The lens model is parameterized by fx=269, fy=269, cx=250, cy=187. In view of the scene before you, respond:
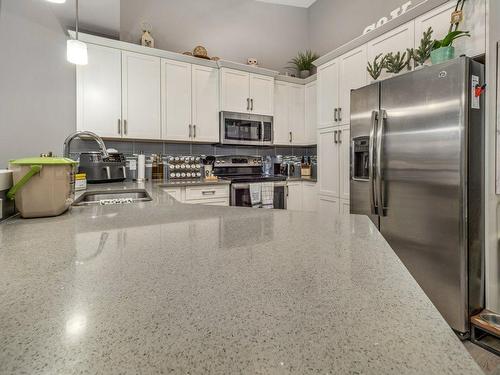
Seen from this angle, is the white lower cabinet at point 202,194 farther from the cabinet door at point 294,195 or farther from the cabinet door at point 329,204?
the cabinet door at point 329,204

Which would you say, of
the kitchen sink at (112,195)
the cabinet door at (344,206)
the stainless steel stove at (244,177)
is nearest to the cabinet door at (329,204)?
the cabinet door at (344,206)

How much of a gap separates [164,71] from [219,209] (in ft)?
8.54

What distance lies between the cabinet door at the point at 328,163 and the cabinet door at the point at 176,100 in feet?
5.38

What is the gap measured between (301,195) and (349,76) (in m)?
1.58

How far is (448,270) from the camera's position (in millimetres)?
1722

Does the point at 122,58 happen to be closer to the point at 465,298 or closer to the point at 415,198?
the point at 415,198

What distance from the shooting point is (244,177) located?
3.68 meters

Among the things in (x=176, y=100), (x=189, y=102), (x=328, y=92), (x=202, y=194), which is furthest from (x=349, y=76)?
(x=202, y=194)

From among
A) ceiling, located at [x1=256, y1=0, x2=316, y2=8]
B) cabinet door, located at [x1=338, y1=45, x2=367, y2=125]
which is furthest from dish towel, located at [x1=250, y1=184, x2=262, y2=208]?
ceiling, located at [x1=256, y1=0, x2=316, y2=8]

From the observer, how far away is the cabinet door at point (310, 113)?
384cm

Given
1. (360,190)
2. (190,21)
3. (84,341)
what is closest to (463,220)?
(360,190)

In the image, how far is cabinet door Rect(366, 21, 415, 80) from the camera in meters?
2.33

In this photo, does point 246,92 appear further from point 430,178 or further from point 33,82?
point 430,178

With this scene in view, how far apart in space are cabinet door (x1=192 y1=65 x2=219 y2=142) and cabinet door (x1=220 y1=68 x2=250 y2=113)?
94 mm
